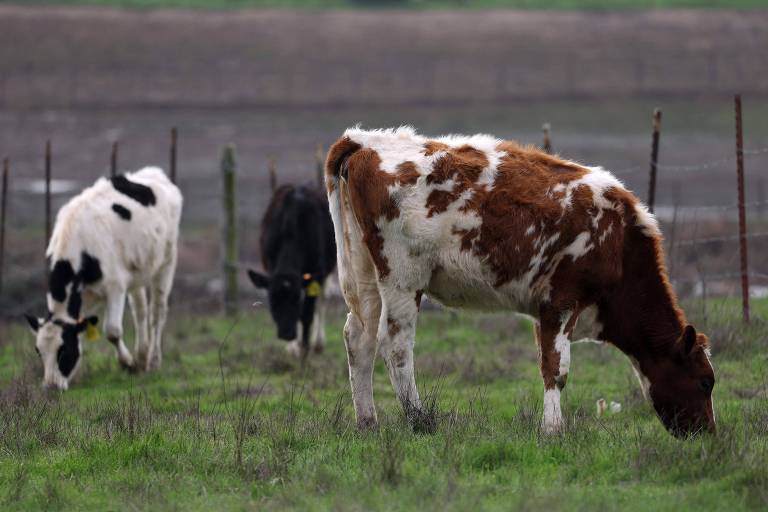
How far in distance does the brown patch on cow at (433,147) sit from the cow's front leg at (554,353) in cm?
144

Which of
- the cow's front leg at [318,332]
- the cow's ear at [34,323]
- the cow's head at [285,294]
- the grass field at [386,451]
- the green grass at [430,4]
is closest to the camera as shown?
the grass field at [386,451]

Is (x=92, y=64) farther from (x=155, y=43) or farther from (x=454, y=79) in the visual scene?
(x=454, y=79)

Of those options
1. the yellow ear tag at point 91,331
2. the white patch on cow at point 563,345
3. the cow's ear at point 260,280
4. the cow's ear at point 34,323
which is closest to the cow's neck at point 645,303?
the white patch on cow at point 563,345

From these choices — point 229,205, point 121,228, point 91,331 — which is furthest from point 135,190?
point 229,205

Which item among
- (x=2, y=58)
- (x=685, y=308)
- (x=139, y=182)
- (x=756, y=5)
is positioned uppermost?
(x=756, y=5)

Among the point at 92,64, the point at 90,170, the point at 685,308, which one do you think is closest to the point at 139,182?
the point at 685,308

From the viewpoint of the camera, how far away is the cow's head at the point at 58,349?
13039 millimetres

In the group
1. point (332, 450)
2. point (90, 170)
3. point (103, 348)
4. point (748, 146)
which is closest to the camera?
point (332, 450)

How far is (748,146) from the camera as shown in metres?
36.9

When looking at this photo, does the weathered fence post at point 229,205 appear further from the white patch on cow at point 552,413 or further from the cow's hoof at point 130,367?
the white patch on cow at point 552,413

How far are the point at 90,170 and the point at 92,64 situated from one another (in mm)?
13176

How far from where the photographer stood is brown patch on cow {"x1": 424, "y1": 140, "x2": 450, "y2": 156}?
951 cm

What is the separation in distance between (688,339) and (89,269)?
23.1 ft

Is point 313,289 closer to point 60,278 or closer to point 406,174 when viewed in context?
point 60,278
